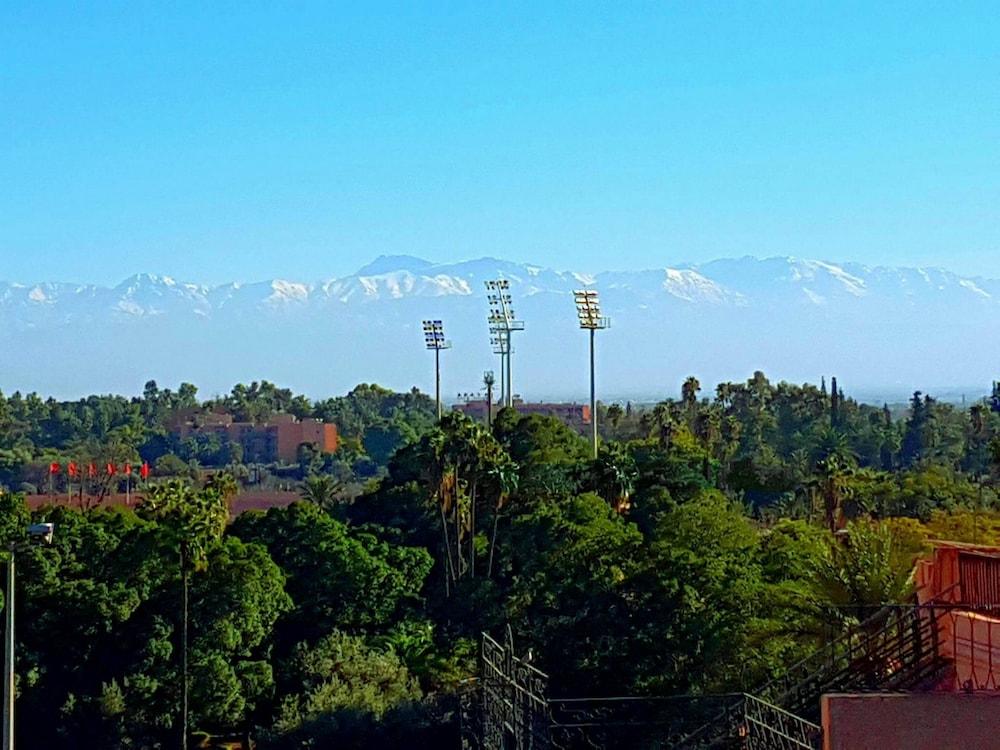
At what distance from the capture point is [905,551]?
4400 centimetres

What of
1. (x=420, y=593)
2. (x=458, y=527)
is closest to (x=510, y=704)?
(x=420, y=593)

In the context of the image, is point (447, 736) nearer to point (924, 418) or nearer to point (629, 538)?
point (629, 538)

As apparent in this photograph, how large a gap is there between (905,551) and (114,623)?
24796mm

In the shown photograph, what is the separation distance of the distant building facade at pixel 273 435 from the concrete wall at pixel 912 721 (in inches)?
6539

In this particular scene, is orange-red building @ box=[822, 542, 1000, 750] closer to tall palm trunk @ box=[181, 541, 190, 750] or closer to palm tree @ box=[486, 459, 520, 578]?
tall palm trunk @ box=[181, 541, 190, 750]

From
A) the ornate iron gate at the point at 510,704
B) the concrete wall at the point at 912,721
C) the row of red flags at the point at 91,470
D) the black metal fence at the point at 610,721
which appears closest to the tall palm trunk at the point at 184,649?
the black metal fence at the point at 610,721

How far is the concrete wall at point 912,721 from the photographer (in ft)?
46.6

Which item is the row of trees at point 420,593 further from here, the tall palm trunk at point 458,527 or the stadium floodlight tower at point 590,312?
the stadium floodlight tower at point 590,312

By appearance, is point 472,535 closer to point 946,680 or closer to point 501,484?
point 501,484

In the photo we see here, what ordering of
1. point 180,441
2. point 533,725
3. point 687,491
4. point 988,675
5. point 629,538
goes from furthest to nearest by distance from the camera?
point 180,441 → point 687,491 → point 629,538 → point 533,725 → point 988,675

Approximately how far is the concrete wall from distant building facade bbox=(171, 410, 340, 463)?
16608 cm

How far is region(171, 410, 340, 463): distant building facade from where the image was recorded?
606 feet

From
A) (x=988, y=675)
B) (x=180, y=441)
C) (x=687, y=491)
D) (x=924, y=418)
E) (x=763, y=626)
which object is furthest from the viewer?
(x=180, y=441)

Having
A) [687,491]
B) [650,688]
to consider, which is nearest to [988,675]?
[650,688]
